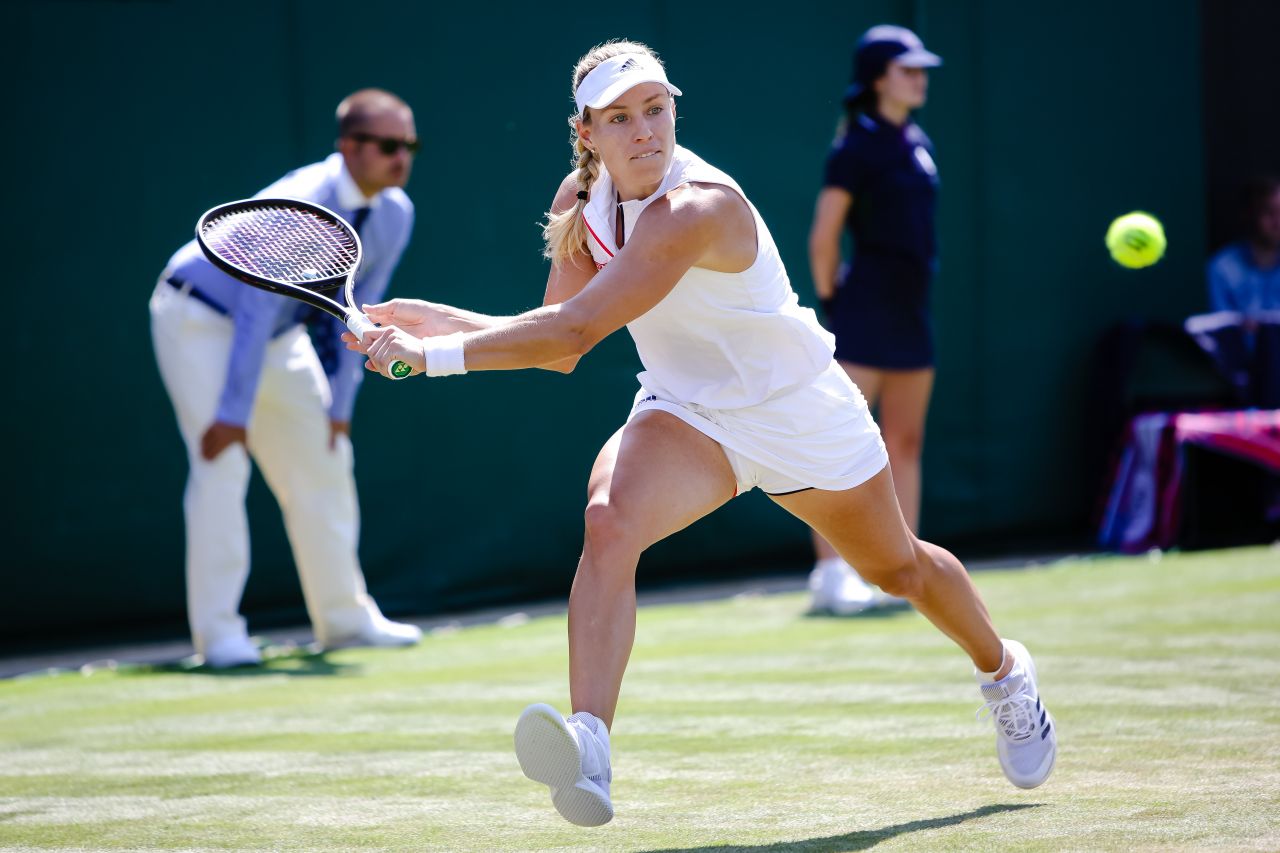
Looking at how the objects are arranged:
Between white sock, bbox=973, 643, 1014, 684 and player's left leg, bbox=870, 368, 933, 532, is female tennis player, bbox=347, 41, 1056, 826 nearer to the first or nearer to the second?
white sock, bbox=973, 643, 1014, 684

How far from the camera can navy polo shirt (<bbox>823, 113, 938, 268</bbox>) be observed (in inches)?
274

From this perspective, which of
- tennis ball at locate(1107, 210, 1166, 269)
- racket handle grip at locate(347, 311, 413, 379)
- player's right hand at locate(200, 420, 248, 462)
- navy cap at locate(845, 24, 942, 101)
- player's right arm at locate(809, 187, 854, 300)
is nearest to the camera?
racket handle grip at locate(347, 311, 413, 379)

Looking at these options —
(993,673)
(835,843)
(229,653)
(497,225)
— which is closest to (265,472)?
(229,653)

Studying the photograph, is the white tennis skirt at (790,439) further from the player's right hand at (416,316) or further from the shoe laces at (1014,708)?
the shoe laces at (1014,708)

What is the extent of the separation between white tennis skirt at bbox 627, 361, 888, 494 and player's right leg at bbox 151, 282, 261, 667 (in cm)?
293

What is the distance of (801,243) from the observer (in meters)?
8.98

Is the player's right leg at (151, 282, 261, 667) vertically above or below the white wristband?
below

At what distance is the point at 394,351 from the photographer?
327 cm

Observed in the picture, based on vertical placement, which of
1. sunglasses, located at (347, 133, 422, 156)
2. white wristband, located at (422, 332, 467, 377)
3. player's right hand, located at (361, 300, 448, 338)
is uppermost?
sunglasses, located at (347, 133, 422, 156)

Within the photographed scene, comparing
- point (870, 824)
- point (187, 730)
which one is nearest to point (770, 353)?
point (870, 824)

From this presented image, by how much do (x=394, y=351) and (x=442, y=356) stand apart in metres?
0.09

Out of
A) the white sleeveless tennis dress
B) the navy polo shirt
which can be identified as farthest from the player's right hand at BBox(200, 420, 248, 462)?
the white sleeveless tennis dress

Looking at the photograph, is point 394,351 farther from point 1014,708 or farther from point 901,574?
point 1014,708

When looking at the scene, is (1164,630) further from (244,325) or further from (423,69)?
(423,69)
